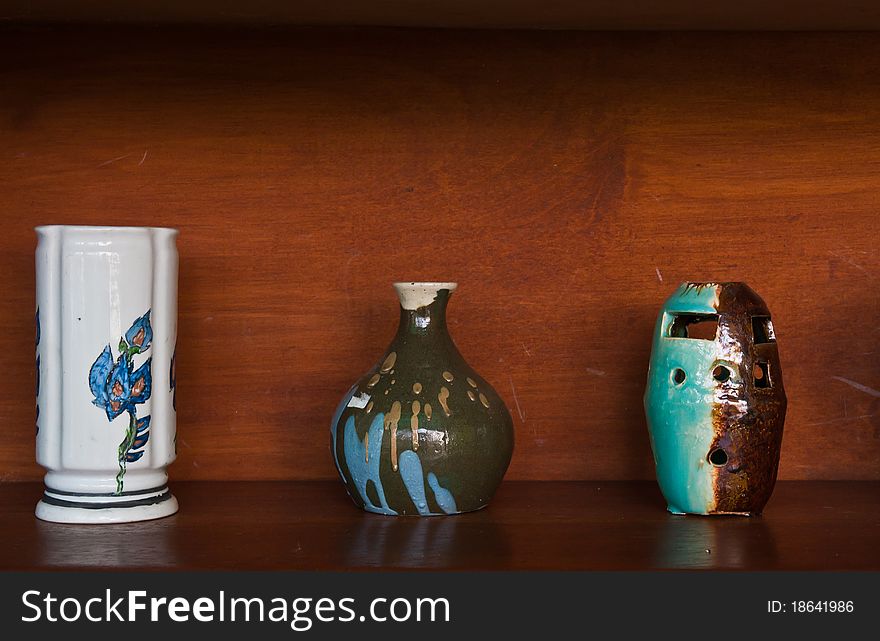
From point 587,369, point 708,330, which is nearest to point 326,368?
point 587,369

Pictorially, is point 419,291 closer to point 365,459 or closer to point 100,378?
point 365,459

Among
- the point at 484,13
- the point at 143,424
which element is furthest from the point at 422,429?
the point at 484,13

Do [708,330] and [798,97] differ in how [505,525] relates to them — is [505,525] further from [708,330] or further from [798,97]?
[798,97]

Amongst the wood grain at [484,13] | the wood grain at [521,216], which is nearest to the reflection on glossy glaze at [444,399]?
the wood grain at [521,216]

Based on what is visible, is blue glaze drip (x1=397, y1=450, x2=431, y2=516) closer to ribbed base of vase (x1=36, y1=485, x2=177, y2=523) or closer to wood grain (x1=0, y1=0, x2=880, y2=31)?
ribbed base of vase (x1=36, y1=485, x2=177, y2=523)

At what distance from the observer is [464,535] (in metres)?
0.83

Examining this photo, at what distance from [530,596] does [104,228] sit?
0.45 m

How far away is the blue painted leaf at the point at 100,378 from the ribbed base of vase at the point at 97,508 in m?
0.08

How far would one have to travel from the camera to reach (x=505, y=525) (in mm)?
869

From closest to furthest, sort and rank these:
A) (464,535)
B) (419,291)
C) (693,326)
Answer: (464,535) → (419,291) → (693,326)

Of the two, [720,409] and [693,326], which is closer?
[720,409]

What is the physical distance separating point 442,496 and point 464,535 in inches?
2.5

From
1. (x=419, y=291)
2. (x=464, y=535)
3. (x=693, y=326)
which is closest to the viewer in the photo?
(x=464, y=535)

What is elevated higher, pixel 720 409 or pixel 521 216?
pixel 521 216
